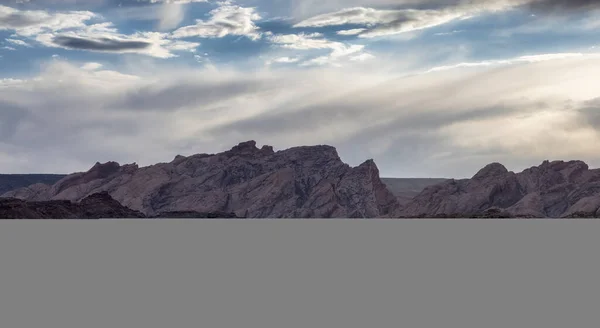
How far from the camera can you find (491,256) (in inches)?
2530

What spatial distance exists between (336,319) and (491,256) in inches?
1446

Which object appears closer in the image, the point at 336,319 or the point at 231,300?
the point at 336,319

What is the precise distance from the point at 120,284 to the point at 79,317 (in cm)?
1117

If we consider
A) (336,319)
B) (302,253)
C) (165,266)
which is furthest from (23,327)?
(302,253)

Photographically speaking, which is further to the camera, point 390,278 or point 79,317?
point 390,278

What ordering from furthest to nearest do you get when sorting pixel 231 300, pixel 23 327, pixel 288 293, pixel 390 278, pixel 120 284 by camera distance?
pixel 390 278
pixel 120 284
pixel 288 293
pixel 231 300
pixel 23 327

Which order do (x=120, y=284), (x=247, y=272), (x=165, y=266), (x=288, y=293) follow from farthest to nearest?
1. (x=165, y=266)
2. (x=247, y=272)
3. (x=120, y=284)
4. (x=288, y=293)

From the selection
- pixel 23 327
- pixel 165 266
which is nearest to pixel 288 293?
pixel 23 327

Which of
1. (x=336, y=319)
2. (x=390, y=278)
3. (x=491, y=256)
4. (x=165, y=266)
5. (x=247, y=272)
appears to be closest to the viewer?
(x=336, y=319)

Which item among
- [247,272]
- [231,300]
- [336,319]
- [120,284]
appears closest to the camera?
[336,319]

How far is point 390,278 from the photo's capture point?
45156 mm

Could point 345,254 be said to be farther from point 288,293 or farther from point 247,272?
point 288,293

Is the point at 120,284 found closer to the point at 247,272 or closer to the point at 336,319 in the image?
the point at 247,272

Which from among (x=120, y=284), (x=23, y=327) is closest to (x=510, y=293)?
(x=120, y=284)
